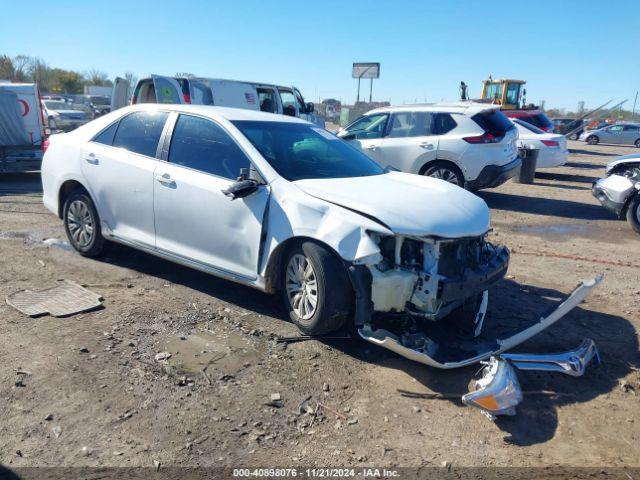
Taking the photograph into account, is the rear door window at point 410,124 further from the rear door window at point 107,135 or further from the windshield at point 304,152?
the rear door window at point 107,135

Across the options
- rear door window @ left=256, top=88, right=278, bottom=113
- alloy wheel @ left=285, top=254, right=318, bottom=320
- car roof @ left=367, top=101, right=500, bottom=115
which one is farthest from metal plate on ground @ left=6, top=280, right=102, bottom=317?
rear door window @ left=256, top=88, right=278, bottom=113

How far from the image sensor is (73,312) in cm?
456

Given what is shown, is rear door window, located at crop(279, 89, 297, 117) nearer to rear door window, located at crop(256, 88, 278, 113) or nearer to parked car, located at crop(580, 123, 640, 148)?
rear door window, located at crop(256, 88, 278, 113)

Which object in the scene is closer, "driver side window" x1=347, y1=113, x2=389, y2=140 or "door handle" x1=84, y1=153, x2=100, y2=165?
"door handle" x1=84, y1=153, x2=100, y2=165

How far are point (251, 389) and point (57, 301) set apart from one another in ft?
7.45

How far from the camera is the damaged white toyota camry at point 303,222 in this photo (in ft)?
12.5

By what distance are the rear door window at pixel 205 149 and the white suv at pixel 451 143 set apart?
15.0 ft

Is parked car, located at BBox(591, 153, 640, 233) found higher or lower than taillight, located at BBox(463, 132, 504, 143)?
lower

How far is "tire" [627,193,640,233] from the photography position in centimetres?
829

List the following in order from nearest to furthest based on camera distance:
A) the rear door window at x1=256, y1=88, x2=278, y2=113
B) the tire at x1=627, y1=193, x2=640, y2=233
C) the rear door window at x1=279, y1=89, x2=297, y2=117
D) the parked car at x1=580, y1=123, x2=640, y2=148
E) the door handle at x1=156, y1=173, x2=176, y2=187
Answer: the door handle at x1=156, y1=173, x2=176, y2=187, the tire at x1=627, y1=193, x2=640, y2=233, the rear door window at x1=256, y1=88, x2=278, y2=113, the rear door window at x1=279, y1=89, x2=297, y2=117, the parked car at x1=580, y1=123, x2=640, y2=148

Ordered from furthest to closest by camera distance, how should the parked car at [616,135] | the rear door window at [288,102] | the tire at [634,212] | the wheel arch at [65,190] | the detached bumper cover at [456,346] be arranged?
the parked car at [616,135] < the rear door window at [288,102] < the tire at [634,212] < the wheel arch at [65,190] < the detached bumper cover at [456,346]

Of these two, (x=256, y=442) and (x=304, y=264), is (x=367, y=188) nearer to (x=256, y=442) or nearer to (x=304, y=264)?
(x=304, y=264)

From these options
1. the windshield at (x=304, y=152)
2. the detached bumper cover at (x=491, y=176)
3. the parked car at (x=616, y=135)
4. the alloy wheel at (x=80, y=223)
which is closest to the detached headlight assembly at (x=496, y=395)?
the windshield at (x=304, y=152)

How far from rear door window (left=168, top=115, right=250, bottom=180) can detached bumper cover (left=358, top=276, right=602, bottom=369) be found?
1.80m
